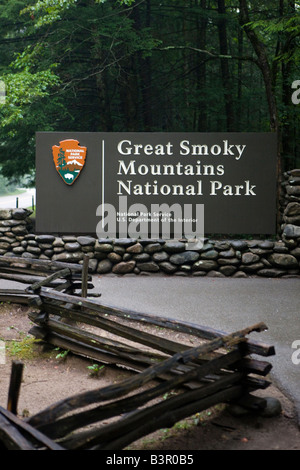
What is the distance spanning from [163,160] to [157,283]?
8.91 feet

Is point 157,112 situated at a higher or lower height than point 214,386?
higher

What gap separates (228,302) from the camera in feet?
29.7

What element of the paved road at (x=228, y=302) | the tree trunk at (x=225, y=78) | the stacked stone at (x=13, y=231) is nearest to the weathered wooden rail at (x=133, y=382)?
the paved road at (x=228, y=302)

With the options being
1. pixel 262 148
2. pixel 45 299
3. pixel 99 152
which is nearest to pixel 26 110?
pixel 99 152

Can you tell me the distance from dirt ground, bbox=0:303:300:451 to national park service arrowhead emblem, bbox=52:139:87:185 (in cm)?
519

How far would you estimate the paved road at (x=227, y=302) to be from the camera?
6840 millimetres

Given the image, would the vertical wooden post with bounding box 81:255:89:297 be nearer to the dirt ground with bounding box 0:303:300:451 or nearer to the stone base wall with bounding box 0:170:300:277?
the dirt ground with bounding box 0:303:300:451

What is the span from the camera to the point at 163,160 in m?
11.9

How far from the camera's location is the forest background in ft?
54.2

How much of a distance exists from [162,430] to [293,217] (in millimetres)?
7618

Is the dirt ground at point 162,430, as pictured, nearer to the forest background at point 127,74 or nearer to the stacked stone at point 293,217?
the stacked stone at point 293,217

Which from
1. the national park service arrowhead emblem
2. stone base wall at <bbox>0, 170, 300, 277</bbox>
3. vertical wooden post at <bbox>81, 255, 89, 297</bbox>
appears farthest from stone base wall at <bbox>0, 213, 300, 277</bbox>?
vertical wooden post at <bbox>81, 255, 89, 297</bbox>

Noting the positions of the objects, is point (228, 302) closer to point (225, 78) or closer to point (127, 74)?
point (127, 74)
